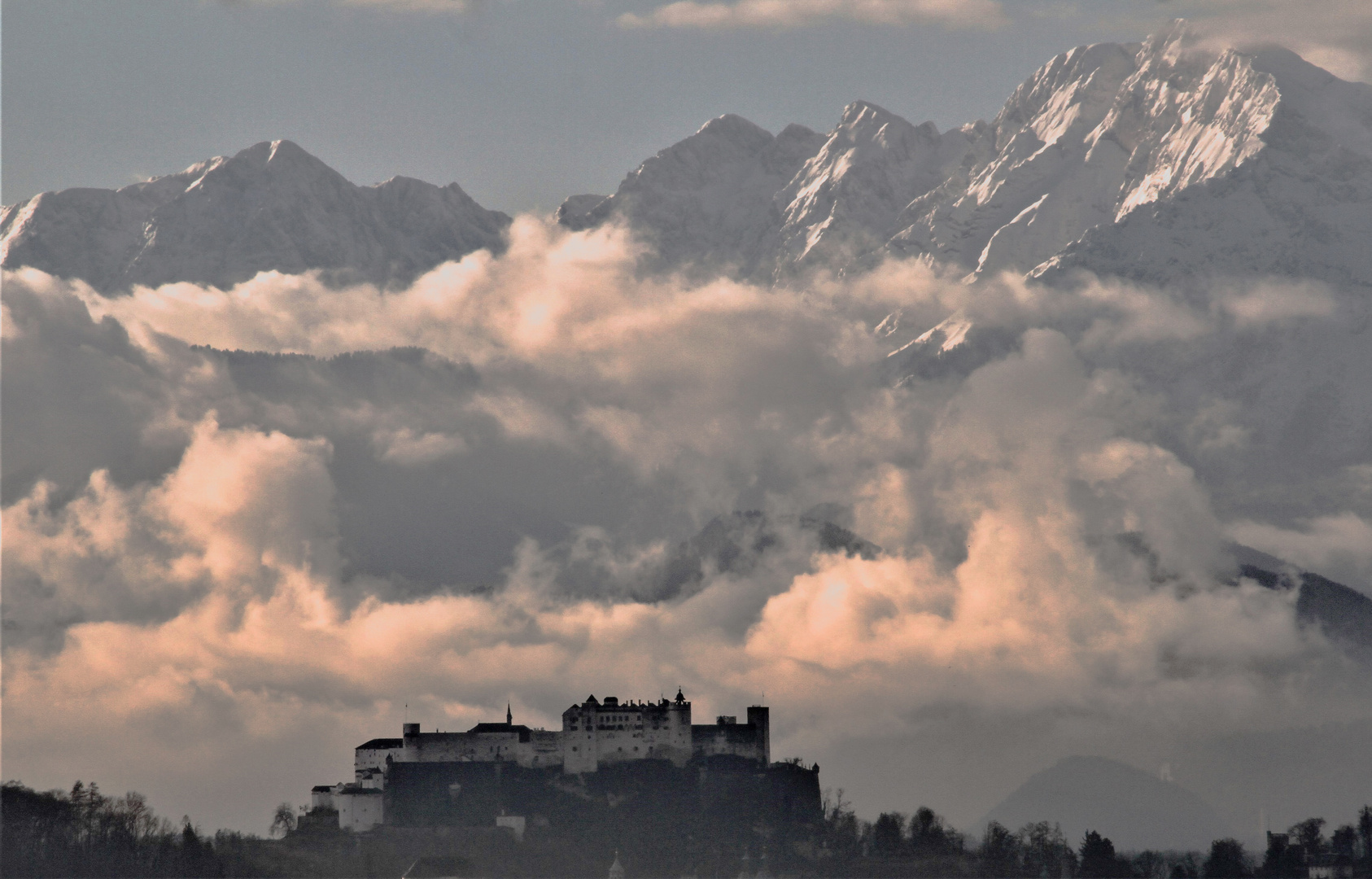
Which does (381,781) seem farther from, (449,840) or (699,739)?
(699,739)

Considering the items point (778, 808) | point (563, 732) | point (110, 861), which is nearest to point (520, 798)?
point (563, 732)

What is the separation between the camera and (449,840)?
7520 inches

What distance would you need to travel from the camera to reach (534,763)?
19650 centimetres

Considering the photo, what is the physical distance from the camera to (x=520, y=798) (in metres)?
195

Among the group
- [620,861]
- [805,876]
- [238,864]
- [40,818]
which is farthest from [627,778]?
[40,818]

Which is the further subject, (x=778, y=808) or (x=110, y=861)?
(x=778, y=808)

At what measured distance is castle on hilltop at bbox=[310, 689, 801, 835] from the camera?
7643 inches

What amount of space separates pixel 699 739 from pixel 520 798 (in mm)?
19265

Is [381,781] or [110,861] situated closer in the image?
[110,861]

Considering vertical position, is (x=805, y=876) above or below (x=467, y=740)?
below

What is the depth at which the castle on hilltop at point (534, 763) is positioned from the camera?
194 metres

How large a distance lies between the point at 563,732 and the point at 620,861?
14772 mm

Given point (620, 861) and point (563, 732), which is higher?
point (563, 732)

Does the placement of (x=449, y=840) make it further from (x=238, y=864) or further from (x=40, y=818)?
(x=40, y=818)
